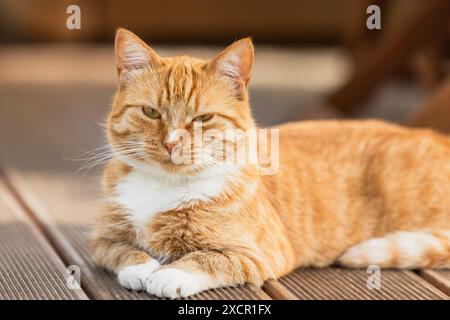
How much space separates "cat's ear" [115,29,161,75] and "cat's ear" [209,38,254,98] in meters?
0.14

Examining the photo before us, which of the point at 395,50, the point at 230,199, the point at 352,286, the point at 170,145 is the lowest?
the point at 352,286

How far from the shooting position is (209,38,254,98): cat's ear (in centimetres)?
177

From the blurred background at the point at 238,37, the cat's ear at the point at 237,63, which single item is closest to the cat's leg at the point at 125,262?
the cat's ear at the point at 237,63

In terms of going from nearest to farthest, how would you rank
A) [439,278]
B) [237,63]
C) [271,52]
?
[237,63] < [439,278] < [271,52]

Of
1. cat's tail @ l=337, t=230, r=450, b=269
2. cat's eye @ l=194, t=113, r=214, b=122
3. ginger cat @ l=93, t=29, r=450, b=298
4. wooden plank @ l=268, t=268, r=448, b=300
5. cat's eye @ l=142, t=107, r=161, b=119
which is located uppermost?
cat's eye @ l=142, t=107, r=161, b=119

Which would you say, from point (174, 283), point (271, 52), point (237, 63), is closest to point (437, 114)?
point (237, 63)

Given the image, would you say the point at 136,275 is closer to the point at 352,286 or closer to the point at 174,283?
the point at 174,283

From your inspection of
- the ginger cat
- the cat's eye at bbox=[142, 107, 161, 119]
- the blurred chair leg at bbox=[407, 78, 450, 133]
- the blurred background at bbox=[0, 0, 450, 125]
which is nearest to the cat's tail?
the ginger cat

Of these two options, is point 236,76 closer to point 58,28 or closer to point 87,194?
point 87,194

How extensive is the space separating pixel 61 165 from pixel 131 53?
4.35 feet

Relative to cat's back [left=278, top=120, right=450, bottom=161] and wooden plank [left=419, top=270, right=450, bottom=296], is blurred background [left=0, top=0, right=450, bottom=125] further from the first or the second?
wooden plank [left=419, top=270, right=450, bottom=296]

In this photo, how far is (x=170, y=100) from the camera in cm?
177
